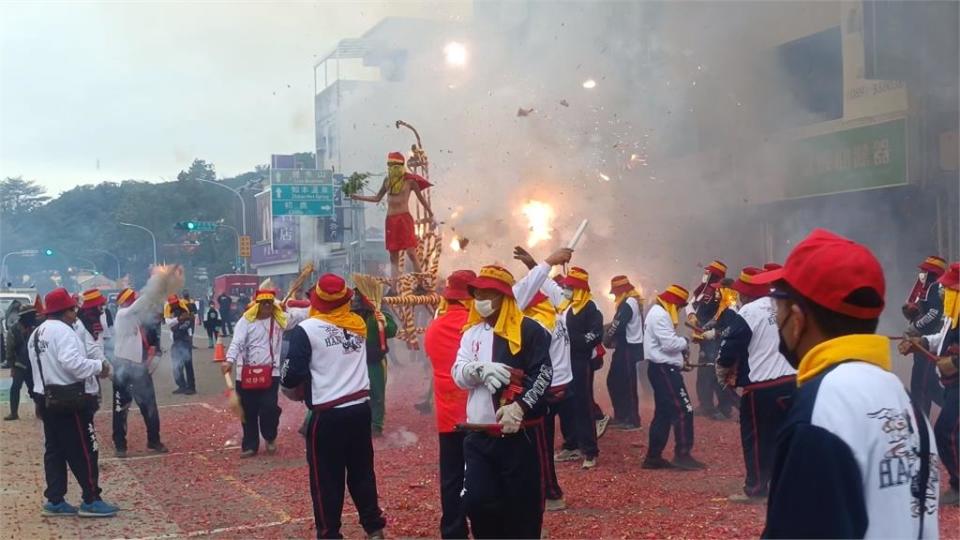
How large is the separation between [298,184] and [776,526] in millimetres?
23282

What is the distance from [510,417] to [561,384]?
2.92m

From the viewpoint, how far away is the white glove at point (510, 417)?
13.8 ft

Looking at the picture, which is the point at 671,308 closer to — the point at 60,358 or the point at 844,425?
the point at 60,358

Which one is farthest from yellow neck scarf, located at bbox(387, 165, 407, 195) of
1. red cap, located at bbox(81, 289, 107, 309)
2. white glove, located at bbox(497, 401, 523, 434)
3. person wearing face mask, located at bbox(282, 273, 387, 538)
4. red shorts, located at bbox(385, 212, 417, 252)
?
white glove, located at bbox(497, 401, 523, 434)

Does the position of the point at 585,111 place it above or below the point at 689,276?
above

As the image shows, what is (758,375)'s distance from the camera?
6.30 meters

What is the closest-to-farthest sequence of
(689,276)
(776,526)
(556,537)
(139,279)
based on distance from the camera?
(776,526)
(556,537)
(689,276)
(139,279)

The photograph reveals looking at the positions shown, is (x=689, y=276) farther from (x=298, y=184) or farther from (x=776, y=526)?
(x=776, y=526)

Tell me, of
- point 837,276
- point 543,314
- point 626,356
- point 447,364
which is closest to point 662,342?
point 543,314

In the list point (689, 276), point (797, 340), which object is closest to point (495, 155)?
point (689, 276)

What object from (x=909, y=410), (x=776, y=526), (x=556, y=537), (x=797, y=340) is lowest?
(x=556, y=537)

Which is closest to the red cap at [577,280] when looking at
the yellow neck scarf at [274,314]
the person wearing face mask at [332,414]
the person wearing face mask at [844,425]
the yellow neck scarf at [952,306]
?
the yellow neck scarf at [274,314]

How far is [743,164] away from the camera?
665 inches

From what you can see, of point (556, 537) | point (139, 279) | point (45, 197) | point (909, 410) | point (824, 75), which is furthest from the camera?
point (139, 279)
